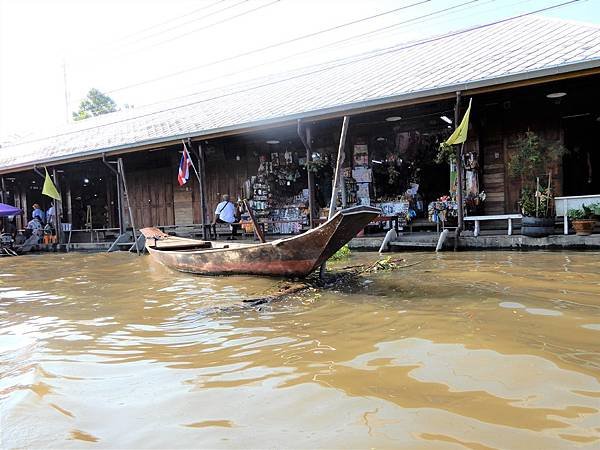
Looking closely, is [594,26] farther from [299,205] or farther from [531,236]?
[299,205]

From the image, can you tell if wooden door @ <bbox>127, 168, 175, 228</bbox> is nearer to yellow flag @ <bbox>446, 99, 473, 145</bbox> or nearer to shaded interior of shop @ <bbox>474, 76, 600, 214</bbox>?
shaded interior of shop @ <bbox>474, 76, 600, 214</bbox>

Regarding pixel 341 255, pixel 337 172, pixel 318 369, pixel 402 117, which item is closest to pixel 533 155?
pixel 402 117

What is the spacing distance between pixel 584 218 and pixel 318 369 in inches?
294

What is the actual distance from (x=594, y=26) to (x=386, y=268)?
7.34 m

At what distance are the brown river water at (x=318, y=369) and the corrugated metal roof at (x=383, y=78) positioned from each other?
14.1ft

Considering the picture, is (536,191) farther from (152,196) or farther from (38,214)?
(38,214)

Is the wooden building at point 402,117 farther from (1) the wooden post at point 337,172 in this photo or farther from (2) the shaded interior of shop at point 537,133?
(1) the wooden post at point 337,172

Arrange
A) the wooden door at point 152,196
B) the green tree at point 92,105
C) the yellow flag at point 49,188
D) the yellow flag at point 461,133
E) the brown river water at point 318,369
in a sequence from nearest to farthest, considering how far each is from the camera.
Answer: the brown river water at point 318,369 → the yellow flag at point 461,133 → the yellow flag at point 49,188 → the wooden door at point 152,196 → the green tree at point 92,105

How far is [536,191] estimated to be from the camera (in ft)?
27.9

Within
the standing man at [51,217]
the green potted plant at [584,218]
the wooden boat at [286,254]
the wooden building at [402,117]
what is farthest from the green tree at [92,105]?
the green potted plant at [584,218]

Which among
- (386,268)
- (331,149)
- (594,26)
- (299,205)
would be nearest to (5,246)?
(299,205)

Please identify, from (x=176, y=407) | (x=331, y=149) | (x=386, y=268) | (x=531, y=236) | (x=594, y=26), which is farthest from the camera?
(x=331, y=149)

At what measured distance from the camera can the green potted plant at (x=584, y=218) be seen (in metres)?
8.12

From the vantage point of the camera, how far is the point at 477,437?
6.49 feet
